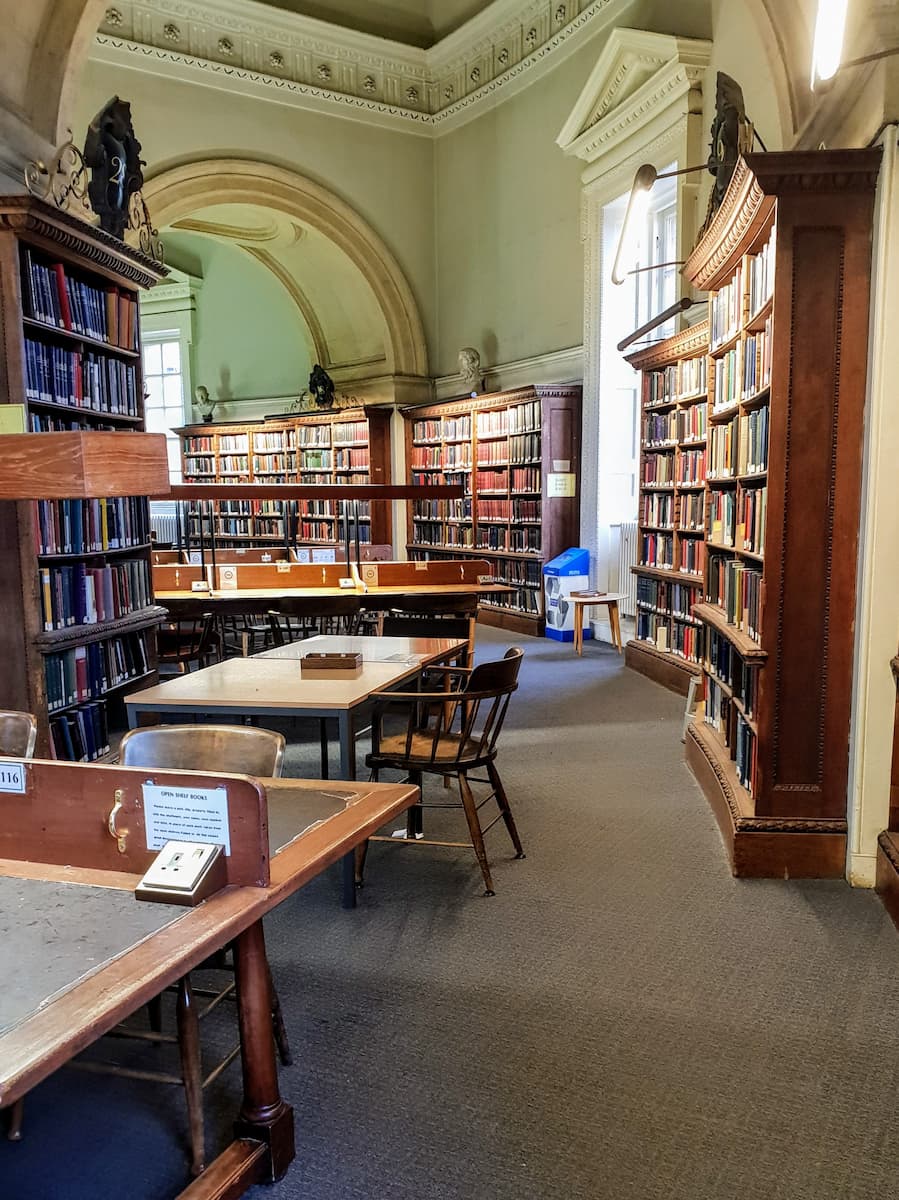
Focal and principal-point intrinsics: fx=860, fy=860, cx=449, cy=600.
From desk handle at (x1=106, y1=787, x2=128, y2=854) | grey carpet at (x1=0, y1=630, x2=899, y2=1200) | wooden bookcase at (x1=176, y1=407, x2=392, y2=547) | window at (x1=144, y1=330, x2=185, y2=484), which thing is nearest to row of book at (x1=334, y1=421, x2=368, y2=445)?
wooden bookcase at (x1=176, y1=407, x2=392, y2=547)

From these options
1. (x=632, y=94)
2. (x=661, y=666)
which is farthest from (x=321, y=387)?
(x=661, y=666)

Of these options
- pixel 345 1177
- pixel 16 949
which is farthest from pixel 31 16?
pixel 345 1177

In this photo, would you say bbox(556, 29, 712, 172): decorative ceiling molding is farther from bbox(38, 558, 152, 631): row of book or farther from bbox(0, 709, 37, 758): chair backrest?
bbox(0, 709, 37, 758): chair backrest

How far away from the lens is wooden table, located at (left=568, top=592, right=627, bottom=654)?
7.40 meters

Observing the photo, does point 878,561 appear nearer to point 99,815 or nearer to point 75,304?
point 99,815

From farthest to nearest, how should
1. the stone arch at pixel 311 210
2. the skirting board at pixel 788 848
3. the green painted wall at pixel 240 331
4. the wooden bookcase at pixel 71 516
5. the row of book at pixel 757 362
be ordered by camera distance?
the green painted wall at pixel 240 331 < the stone arch at pixel 311 210 < the wooden bookcase at pixel 71 516 < the row of book at pixel 757 362 < the skirting board at pixel 788 848

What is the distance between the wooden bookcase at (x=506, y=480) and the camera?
27.2 ft

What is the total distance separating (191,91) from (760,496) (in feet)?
27.2

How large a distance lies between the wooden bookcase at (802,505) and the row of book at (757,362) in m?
0.02

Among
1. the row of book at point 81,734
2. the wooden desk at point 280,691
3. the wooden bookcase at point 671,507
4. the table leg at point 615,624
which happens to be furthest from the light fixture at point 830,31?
→ the table leg at point 615,624

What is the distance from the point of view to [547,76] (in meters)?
8.58

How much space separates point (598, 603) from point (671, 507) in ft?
4.25

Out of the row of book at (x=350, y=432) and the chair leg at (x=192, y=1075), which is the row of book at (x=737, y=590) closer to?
the chair leg at (x=192, y=1075)

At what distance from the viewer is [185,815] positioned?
157 centimetres
